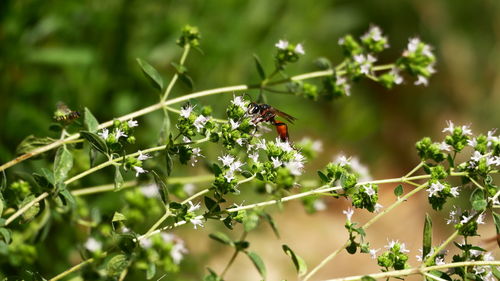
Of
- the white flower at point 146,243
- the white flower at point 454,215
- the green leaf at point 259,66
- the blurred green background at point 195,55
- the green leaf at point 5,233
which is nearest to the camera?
the white flower at point 146,243

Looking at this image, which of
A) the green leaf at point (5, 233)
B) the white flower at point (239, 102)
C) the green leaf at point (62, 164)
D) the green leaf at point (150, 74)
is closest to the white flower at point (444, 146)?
the white flower at point (239, 102)

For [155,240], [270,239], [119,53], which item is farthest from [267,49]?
[155,240]

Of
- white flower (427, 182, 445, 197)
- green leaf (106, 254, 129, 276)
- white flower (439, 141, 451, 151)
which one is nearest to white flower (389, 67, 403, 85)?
white flower (439, 141, 451, 151)

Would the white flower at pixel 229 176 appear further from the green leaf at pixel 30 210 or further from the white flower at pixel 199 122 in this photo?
the green leaf at pixel 30 210

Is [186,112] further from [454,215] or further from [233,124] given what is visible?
[454,215]

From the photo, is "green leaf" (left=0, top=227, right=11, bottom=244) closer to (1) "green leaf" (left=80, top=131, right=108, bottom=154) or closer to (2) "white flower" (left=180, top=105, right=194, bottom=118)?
(1) "green leaf" (left=80, top=131, right=108, bottom=154)

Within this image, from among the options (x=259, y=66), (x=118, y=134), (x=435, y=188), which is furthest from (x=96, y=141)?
(x=435, y=188)

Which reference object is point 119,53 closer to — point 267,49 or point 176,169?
point 176,169
